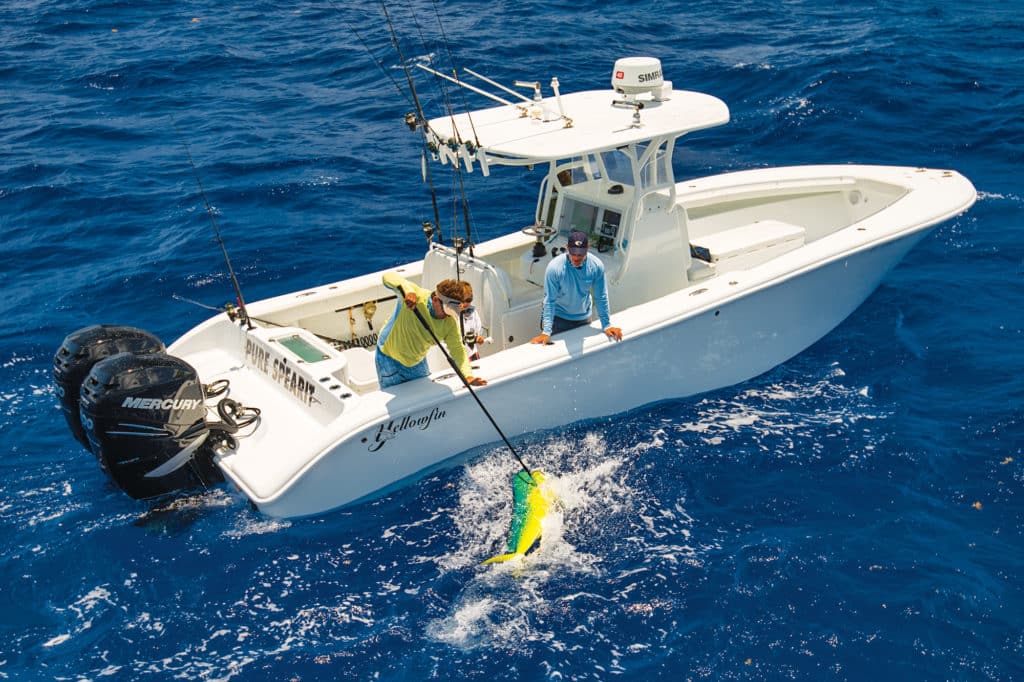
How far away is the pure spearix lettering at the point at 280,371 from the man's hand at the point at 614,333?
2317mm

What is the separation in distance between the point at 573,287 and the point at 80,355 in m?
3.68

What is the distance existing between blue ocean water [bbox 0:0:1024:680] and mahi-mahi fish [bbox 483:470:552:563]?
0.14m

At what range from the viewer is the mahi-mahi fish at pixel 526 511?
618cm

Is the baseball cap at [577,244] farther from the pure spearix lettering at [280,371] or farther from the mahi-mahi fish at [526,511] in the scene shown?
the pure spearix lettering at [280,371]

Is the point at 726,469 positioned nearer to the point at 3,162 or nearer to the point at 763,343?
the point at 763,343

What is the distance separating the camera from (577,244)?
708cm

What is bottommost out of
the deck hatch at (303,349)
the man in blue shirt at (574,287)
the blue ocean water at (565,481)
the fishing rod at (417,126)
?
the blue ocean water at (565,481)

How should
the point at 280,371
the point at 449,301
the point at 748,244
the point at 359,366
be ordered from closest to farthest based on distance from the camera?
1. the point at 449,301
2. the point at 280,371
3. the point at 359,366
4. the point at 748,244

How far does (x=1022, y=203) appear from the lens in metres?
11.2

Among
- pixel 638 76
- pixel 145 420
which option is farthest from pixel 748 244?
pixel 145 420

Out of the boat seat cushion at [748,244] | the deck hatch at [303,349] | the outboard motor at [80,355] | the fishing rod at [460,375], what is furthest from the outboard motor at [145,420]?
the boat seat cushion at [748,244]

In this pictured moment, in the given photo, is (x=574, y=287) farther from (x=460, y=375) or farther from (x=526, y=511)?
(x=526, y=511)

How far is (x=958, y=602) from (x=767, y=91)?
1100 centimetres

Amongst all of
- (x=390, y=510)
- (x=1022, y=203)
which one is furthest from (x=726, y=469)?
(x=1022, y=203)
